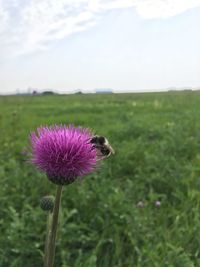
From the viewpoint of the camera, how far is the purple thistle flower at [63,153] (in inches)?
66.4

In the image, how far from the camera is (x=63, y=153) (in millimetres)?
1716

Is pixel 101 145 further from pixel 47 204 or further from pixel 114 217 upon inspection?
pixel 114 217

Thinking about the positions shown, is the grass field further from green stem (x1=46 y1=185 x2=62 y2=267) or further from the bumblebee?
green stem (x1=46 y1=185 x2=62 y2=267)

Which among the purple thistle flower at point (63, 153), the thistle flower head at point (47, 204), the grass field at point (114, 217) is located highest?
the purple thistle flower at point (63, 153)

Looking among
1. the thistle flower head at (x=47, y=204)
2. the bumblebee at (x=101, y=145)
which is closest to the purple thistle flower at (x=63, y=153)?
the bumblebee at (x=101, y=145)

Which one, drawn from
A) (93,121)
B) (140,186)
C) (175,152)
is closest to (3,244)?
(140,186)

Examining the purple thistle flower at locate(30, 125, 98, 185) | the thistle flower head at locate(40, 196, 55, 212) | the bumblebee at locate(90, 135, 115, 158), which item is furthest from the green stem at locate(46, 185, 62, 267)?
the thistle flower head at locate(40, 196, 55, 212)

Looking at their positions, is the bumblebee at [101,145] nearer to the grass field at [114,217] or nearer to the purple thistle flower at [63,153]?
the purple thistle flower at [63,153]

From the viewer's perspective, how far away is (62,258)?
3.19 metres

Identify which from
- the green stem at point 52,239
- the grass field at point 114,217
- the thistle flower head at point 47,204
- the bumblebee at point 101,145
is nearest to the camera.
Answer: the green stem at point 52,239

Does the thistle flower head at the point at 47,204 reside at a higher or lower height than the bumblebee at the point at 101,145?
lower

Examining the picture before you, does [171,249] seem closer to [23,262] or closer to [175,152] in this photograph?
[23,262]

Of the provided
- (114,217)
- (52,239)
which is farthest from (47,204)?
(114,217)

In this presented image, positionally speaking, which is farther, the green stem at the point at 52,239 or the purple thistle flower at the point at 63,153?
the purple thistle flower at the point at 63,153
